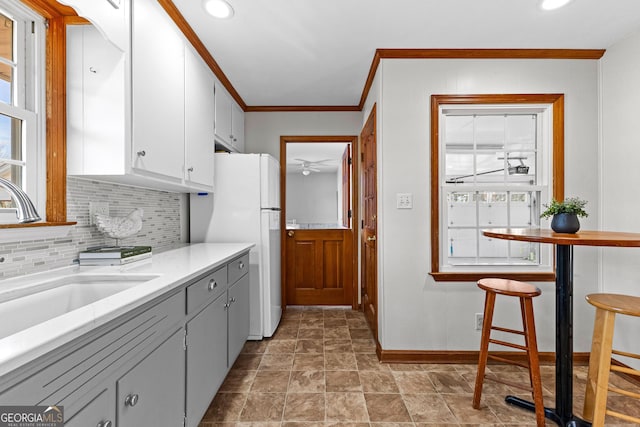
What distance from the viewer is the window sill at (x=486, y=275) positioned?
7.50 feet

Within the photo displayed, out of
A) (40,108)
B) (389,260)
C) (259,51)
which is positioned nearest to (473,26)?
(259,51)

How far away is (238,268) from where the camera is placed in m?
2.20

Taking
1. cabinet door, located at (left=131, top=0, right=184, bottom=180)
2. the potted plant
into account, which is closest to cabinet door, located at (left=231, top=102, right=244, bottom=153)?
cabinet door, located at (left=131, top=0, right=184, bottom=180)

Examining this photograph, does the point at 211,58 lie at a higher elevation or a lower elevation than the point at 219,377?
higher

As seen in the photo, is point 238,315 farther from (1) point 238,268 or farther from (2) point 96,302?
(2) point 96,302

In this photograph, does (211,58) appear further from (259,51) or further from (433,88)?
(433,88)

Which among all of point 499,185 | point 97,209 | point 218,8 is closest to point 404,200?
point 499,185

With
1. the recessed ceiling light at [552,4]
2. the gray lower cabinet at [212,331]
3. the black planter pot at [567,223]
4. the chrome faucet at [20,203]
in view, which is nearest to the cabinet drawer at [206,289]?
the gray lower cabinet at [212,331]

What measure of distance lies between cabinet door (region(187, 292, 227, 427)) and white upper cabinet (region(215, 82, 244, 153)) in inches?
59.4

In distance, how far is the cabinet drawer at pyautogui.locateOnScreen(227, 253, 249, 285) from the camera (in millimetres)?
2039

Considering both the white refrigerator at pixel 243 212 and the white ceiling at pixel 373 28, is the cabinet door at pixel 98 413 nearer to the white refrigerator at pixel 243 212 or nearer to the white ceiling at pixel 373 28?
the white refrigerator at pixel 243 212

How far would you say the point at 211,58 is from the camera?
2361 millimetres

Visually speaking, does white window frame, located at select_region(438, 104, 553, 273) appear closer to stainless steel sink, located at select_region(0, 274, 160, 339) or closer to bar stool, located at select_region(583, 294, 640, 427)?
bar stool, located at select_region(583, 294, 640, 427)

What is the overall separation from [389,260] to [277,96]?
198 centimetres
